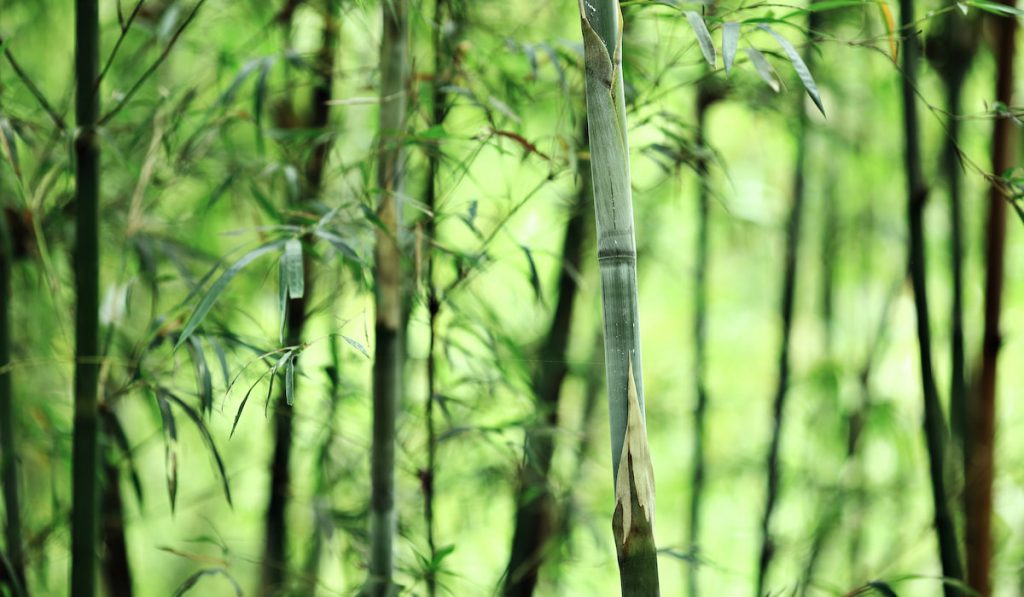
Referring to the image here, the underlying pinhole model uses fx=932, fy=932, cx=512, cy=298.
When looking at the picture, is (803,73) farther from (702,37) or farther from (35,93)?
(35,93)

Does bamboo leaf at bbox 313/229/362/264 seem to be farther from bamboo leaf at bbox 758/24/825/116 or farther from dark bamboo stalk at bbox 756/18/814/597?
dark bamboo stalk at bbox 756/18/814/597

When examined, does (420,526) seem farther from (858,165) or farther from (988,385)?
(858,165)

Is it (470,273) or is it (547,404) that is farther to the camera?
(547,404)

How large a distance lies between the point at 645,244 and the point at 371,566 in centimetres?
129

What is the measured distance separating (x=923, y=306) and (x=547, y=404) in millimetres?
715

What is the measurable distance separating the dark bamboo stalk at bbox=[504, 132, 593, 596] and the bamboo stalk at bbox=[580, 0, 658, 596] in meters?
0.62

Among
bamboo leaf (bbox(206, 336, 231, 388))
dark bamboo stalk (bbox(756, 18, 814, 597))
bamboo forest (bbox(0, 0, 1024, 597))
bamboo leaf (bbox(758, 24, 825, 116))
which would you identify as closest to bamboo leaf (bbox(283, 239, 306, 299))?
bamboo forest (bbox(0, 0, 1024, 597))

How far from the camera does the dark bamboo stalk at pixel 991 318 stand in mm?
1246

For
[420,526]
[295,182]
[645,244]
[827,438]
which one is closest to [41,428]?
[420,526]

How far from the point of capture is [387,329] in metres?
1.09

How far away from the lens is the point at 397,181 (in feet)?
3.82

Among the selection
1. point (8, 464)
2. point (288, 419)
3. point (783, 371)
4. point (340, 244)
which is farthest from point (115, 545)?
point (783, 371)

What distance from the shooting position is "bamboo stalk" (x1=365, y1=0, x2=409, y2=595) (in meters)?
1.08

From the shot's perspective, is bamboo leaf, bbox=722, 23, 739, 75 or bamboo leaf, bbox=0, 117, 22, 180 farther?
bamboo leaf, bbox=0, 117, 22, 180
